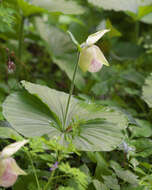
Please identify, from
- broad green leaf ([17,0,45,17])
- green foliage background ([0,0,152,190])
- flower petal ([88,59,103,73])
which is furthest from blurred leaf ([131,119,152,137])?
broad green leaf ([17,0,45,17])

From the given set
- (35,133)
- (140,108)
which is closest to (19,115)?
(35,133)

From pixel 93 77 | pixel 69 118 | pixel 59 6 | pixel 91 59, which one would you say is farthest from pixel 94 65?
pixel 59 6

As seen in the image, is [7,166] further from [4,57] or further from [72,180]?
[4,57]

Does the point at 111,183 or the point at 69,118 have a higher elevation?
the point at 69,118

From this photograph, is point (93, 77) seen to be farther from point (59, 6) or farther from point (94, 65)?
point (94, 65)

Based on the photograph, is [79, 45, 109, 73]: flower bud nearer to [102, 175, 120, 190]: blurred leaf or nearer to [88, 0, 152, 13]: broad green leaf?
[102, 175, 120, 190]: blurred leaf

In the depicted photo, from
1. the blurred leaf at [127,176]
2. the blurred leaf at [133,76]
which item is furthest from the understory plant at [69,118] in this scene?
the blurred leaf at [133,76]

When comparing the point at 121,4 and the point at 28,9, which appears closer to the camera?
the point at 28,9
